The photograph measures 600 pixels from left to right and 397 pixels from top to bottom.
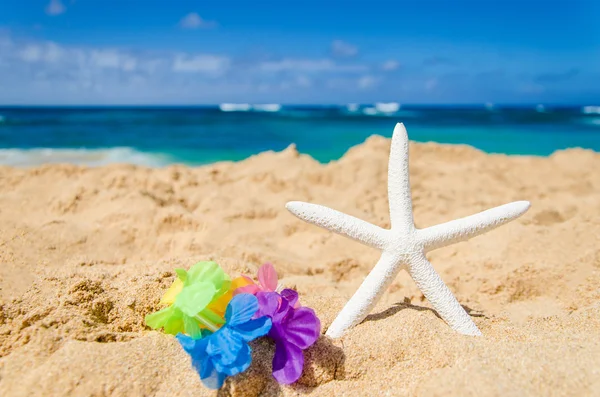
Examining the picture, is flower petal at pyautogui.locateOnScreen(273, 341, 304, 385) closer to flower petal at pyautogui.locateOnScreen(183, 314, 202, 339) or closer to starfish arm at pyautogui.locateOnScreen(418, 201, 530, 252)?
flower petal at pyautogui.locateOnScreen(183, 314, 202, 339)

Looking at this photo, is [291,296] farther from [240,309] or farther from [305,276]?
[305,276]

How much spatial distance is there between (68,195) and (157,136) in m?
13.8

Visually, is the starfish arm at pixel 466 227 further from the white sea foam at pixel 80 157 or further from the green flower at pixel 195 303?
the white sea foam at pixel 80 157

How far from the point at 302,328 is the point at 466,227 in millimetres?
978

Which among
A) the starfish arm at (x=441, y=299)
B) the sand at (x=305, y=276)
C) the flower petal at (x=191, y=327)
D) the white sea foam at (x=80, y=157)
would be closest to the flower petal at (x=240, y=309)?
the flower petal at (x=191, y=327)

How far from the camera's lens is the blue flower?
162cm

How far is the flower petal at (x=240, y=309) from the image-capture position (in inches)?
68.1

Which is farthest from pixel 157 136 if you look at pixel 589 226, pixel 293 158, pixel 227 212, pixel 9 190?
pixel 589 226

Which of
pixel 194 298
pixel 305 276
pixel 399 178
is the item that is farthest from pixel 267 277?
pixel 305 276

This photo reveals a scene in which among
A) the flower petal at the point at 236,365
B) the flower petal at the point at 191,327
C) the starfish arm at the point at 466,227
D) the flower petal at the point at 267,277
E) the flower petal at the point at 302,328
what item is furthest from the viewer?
the starfish arm at the point at 466,227

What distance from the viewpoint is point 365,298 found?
2170 mm

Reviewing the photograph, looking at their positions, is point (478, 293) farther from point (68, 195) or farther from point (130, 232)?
point (68, 195)

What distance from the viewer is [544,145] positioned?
15.0 metres

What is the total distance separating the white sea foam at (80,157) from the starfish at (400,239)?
9322mm
